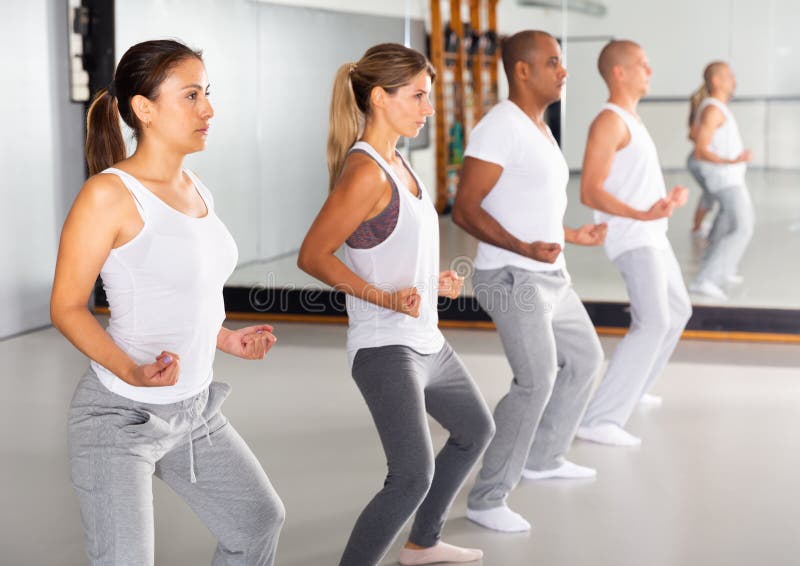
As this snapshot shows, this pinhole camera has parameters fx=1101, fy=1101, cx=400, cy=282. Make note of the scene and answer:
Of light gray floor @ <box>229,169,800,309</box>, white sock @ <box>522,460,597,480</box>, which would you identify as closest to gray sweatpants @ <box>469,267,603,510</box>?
white sock @ <box>522,460,597,480</box>

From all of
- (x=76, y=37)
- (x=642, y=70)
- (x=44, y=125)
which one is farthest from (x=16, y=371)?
(x=642, y=70)

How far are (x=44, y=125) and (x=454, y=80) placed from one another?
375 cm

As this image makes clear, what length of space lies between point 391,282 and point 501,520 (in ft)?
3.78

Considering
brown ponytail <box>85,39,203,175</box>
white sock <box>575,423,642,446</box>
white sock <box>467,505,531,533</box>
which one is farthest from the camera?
white sock <box>575,423,642,446</box>

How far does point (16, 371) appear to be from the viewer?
6.08 meters

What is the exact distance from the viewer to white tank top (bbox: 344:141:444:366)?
284 cm

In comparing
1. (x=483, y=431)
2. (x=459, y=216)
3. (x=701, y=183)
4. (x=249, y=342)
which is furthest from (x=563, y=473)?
(x=701, y=183)

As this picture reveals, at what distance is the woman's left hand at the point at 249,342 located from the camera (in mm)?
2398

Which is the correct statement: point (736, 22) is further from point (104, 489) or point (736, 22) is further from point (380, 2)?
point (104, 489)

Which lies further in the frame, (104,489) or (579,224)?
(579,224)

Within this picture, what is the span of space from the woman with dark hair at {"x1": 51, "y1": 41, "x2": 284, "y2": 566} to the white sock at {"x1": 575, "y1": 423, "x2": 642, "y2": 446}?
258cm

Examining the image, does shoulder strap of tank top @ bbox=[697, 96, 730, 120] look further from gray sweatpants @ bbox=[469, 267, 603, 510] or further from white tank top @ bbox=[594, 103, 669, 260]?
gray sweatpants @ bbox=[469, 267, 603, 510]

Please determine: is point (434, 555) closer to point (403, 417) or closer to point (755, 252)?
point (403, 417)

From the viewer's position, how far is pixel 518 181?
3623 millimetres
